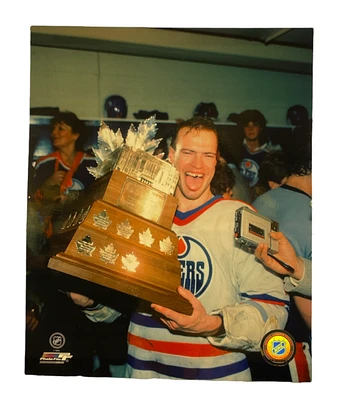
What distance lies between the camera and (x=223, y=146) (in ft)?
10.4

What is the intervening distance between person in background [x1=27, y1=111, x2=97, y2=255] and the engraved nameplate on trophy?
12 cm

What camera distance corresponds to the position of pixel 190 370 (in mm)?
3049

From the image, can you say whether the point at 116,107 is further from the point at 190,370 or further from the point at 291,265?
the point at 190,370

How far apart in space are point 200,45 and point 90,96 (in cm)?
77

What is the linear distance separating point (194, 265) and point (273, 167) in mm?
782

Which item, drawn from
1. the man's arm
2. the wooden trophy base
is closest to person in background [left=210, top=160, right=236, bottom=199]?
the wooden trophy base

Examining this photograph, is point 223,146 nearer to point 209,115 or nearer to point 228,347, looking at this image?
point 209,115

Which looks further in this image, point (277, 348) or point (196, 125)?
point (196, 125)

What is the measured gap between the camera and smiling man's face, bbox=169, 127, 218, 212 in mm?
3152

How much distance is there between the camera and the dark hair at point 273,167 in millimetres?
3150

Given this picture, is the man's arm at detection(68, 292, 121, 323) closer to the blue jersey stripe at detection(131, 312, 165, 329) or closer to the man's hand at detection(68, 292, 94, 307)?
the man's hand at detection(68, 292, 94, 307)

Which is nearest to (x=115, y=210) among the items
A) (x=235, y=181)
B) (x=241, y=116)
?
A: (x=235, y=181)

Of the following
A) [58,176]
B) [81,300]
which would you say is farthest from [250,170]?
[81,300]

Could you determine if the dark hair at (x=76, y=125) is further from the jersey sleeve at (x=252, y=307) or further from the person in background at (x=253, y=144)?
the jersey sleeve at (x=252, y=307)
